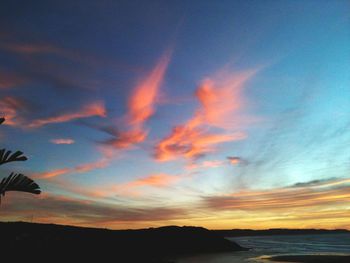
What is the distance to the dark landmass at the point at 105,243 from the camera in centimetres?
1600

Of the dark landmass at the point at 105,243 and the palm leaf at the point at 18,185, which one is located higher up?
the dark landmass at the point at 105,243


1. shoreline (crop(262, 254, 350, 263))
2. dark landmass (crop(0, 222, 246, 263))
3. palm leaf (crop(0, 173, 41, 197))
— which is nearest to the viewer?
palm leaf (crop(0, 173, 41, 197))

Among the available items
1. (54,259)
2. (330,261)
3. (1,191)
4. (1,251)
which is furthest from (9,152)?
(330,261)

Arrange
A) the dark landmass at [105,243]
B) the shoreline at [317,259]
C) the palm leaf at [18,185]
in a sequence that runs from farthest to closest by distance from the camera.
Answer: the shoreline at [317,259] → the dark landmass at [105,243] → the palm leaf at [18,185]

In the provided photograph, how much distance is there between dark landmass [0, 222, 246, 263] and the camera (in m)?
16.0

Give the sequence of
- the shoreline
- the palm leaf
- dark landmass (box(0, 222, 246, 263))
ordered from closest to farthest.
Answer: the palm leaf → dark landmass (box(0, 222, 246, 263)) → the shoreline

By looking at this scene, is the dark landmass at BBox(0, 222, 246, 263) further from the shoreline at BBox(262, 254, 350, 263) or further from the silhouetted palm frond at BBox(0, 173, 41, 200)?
the shoreline at BBox(262, 254, 350, 263)

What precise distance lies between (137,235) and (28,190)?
63.7 meters

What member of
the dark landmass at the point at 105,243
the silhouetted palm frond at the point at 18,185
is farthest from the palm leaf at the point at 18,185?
the dark landmass at the point at 105,243

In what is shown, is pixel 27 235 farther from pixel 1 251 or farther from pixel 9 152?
pixel 9 152

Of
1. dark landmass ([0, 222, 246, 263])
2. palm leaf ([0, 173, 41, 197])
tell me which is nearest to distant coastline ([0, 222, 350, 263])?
dark landmass ([0, 222, 246, 263])

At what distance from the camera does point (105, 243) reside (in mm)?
46375

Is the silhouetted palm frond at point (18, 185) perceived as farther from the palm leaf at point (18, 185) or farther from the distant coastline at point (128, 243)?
the distant coastline at point (128, 243)

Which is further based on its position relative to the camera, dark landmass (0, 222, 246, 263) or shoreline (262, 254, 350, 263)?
shoreline (262, 254, 350, 263)
